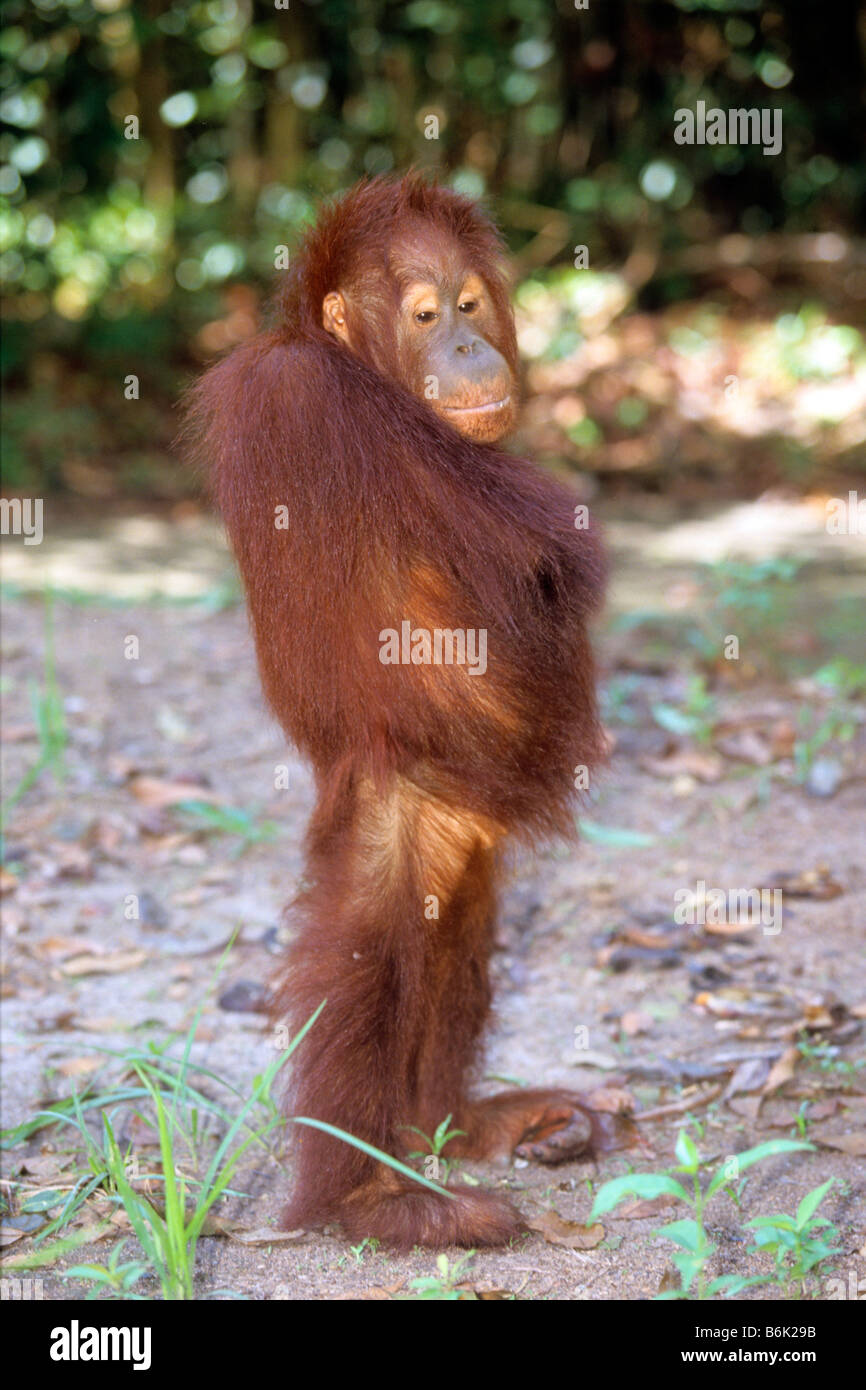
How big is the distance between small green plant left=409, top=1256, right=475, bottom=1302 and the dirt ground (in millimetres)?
34

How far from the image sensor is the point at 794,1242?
8.20 ft

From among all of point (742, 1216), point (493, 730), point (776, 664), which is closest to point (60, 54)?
point (776, 664)

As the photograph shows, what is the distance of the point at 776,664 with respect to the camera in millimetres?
5648

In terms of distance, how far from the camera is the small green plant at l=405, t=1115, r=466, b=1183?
3.02 metres

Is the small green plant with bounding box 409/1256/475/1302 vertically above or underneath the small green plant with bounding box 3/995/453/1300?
underneath

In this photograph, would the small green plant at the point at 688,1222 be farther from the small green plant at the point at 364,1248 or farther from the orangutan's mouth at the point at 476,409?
the orangutan's mouth at the point at 476,409

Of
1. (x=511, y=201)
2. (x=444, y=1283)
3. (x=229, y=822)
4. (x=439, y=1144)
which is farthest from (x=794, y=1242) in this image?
(x=511, y=201)

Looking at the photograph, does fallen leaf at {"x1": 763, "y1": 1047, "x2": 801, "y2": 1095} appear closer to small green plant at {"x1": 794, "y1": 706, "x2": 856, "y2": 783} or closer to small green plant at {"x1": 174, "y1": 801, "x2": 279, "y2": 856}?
small green plant at {"x1": 794, "y1": 706, "x2": 856, "y2": 783}

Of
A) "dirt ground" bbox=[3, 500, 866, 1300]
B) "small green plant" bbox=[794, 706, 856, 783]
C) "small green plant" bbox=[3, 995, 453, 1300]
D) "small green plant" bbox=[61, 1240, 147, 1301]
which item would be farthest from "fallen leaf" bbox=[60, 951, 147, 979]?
"small green plant" bbox=[794, 706, 856, 783]

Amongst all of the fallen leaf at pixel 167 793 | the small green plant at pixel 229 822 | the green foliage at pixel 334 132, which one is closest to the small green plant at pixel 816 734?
the small green plant at pixel 229 822

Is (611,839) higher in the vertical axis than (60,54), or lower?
lower

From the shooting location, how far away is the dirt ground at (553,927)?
2869 mm

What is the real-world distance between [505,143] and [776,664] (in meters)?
7.74
